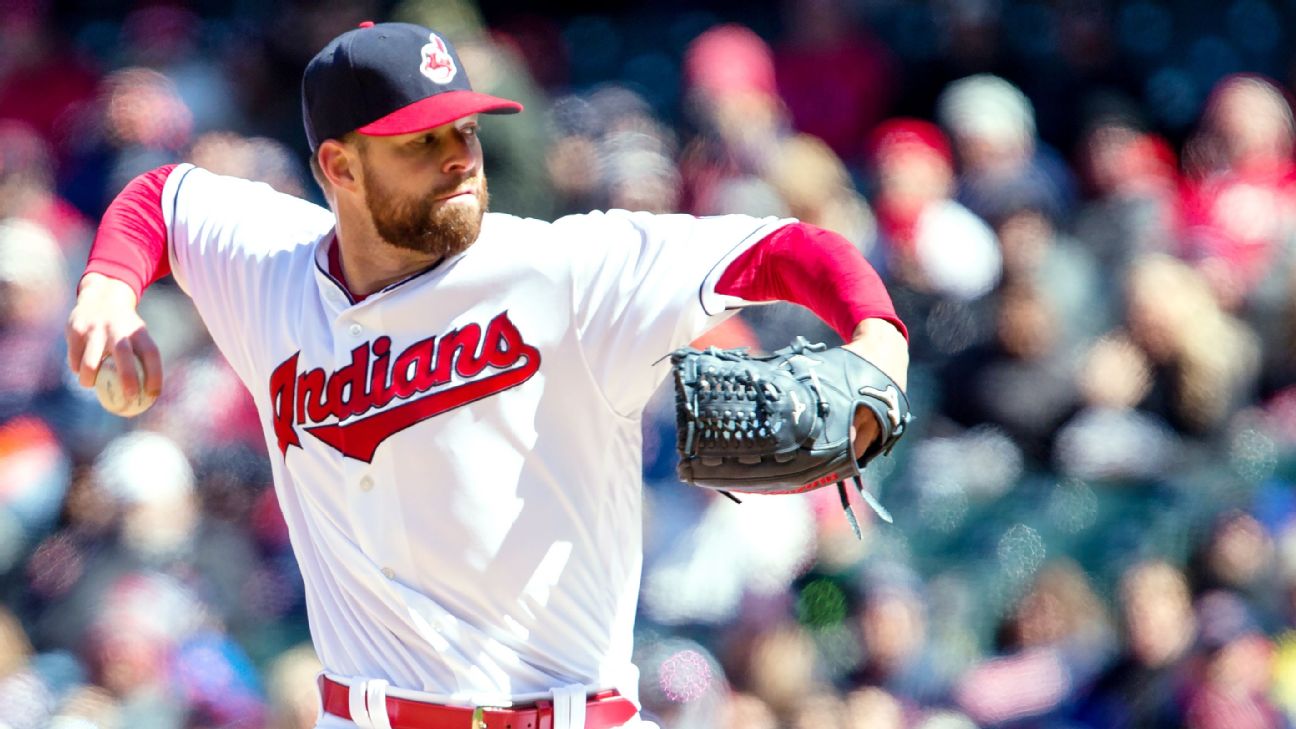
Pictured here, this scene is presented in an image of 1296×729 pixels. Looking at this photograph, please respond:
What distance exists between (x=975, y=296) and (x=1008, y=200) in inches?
13.9

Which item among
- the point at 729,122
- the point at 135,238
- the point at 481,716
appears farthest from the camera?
the point at 729,122

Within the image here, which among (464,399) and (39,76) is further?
(39,76)

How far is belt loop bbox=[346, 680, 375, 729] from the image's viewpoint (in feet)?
8.21

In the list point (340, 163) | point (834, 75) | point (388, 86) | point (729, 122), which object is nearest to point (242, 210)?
point (340, 163)

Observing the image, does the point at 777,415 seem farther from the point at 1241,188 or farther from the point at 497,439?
the point at 1241,188

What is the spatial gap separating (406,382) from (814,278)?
64 centimetres

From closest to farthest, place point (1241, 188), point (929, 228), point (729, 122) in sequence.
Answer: point (929, 228) → point (1241, 188) → point (729, 122)


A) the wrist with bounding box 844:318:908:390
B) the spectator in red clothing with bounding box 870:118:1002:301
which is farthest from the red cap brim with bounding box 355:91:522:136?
the spectator in red clothing with bounding box 870:118:1002:301

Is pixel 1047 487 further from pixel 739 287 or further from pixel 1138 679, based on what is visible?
pixel 739 287

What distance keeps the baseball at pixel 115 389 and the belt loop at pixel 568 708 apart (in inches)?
28.3

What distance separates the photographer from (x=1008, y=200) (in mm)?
4918

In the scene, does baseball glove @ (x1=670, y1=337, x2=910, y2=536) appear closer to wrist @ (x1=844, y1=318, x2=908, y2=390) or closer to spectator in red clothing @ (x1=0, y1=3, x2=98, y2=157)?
wrist @ (x1=844, y1=318, x2=908, y2=390)

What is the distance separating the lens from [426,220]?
249cm

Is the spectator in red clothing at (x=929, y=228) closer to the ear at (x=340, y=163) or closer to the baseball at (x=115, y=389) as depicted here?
the ear at (x=340, y=163)
